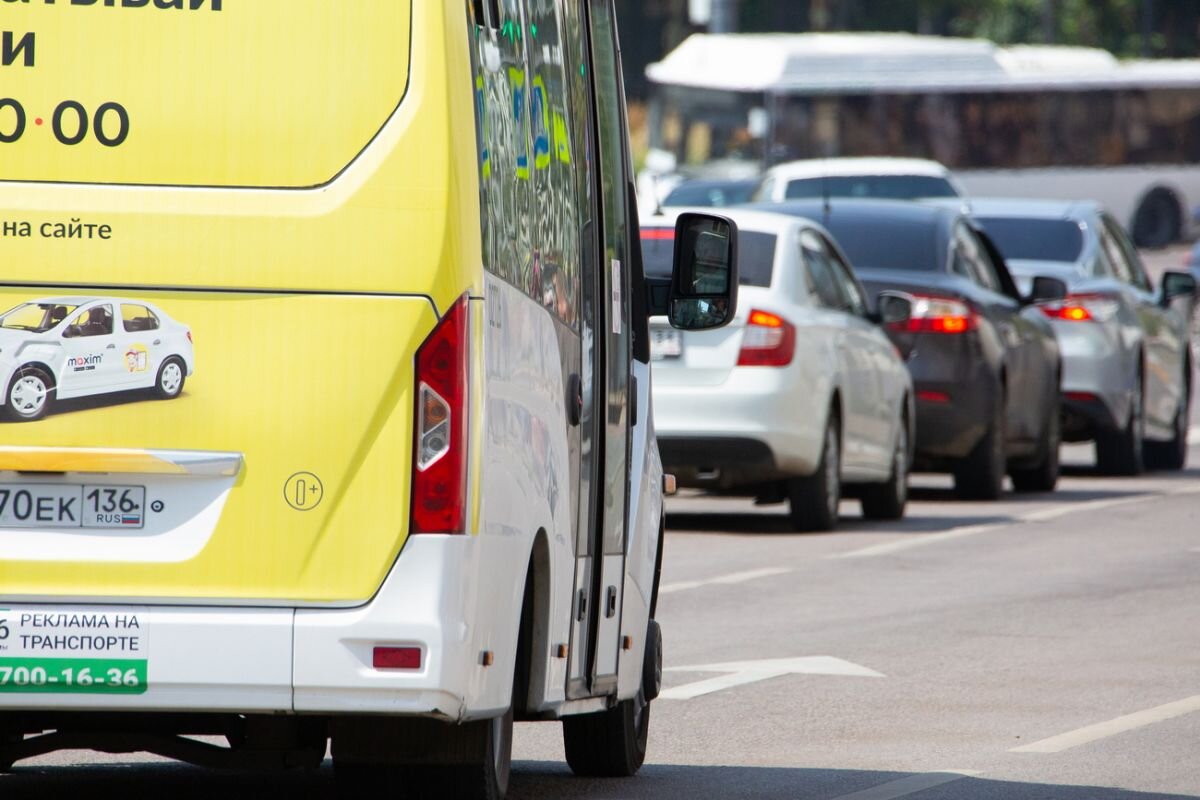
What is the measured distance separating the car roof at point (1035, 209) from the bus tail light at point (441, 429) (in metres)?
15.3

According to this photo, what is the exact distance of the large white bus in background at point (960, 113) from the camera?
4634 centimetres

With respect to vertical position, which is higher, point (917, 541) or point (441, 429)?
point (441, 429)

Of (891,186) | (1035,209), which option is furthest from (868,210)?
(891,186)

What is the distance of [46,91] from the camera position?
5652mm

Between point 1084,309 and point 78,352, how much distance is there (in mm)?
15077

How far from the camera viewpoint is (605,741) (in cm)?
787

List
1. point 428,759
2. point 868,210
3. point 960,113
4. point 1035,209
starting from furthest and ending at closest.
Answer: point 960,113, point 1035,209, point 868,210, point 428,759

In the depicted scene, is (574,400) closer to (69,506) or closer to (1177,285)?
(69,506)

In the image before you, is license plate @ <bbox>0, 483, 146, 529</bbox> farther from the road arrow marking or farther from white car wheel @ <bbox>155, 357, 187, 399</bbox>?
the road arrow marking

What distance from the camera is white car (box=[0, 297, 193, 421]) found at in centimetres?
557

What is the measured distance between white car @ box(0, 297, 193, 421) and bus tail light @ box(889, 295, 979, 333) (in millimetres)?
11756

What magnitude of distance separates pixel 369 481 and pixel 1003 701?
4547 millimetres

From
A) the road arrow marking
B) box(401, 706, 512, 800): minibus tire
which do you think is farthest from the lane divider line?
box(401, 706, 512, 800): minibus tire

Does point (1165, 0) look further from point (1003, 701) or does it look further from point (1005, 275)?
point (1003, 701)
